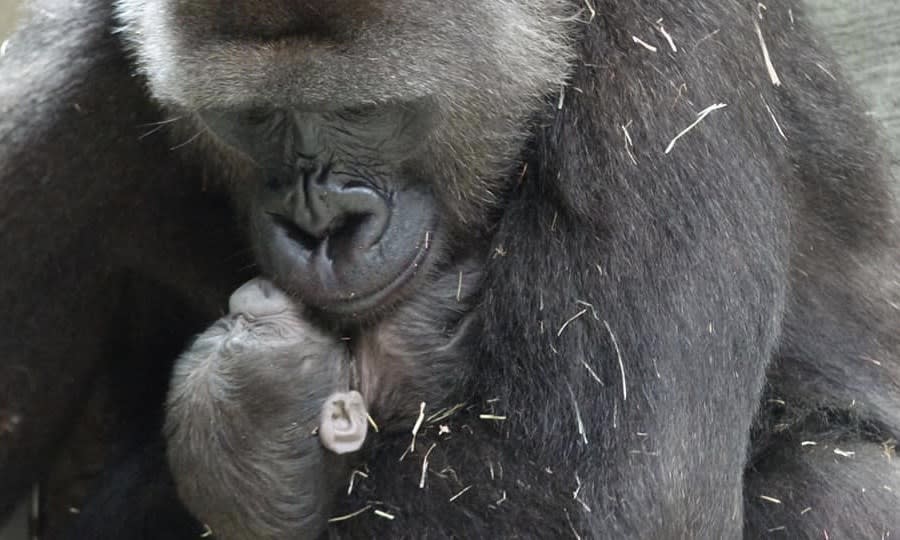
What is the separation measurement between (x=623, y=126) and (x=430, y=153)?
56cm

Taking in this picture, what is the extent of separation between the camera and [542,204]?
410cm

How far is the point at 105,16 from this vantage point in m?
4.66

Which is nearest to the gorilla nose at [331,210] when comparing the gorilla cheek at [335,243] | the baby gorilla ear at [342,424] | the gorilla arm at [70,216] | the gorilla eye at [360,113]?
the gorilla cheek at [335,243]

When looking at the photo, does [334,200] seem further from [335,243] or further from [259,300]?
[259,300]

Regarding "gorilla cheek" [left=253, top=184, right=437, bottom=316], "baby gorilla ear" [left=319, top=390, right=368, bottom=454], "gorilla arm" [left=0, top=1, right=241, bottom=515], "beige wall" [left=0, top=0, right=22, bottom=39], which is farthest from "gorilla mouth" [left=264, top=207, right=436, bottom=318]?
"beige wall" [left=0, top=0, right=22, bottom=39]

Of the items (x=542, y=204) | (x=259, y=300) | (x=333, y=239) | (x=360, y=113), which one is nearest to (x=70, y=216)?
(x=259, y=300)

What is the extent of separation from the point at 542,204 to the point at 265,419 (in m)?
0.94

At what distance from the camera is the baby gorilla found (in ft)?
13.0

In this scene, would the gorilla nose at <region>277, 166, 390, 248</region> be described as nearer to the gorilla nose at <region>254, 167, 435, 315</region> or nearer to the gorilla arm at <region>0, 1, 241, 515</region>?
the gorilla nose at <region>254, 167, 435, 315</region>

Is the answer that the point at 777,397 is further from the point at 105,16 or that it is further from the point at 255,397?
the point at 105,16

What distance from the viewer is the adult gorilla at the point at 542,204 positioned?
391cm

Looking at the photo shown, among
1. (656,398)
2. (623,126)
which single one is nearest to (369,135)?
(623,126)

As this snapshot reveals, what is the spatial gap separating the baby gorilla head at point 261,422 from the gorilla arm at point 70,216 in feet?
2.99

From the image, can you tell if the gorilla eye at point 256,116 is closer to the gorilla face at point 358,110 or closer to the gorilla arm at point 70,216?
the gorilla face at point 358,110
